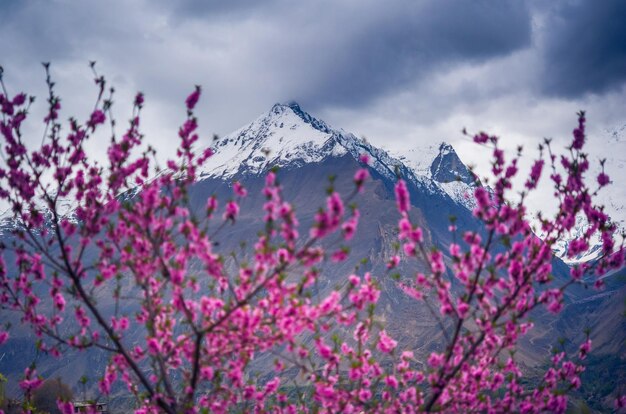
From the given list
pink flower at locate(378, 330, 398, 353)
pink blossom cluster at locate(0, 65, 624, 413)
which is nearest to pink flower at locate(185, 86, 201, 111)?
pink blossom cluster at locate(0, 65, 624, 413)

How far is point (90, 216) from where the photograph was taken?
11.4 metres

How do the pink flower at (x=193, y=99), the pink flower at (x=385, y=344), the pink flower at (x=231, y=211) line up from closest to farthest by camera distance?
the pink flower at (x=231, y=211)
the pink flower at (x=193, y=99)
the pink flower at (x=385, y=344)

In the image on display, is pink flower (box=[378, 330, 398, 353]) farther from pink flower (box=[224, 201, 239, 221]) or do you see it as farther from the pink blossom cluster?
pink flower (box=[224, 201, 239, 221])

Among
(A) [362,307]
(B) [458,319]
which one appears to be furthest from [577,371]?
(A) [362,307]

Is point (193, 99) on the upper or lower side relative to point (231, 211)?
upper

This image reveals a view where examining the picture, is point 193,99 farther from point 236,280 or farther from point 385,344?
point 385,344

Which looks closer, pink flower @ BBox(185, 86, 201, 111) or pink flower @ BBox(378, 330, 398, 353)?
pink flower @ BBox(185, 86, 201, 111)

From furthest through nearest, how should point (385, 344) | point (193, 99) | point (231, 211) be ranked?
1. point (385, 344)
2. point (193, 99)
3. point (231, 211)

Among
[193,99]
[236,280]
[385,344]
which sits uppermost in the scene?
[193,99]

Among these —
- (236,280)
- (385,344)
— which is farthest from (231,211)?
(385,344)

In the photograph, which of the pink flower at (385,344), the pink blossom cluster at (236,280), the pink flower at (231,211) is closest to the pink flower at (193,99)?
the pink blossom cluster at (236,280)

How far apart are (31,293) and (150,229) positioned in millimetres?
3627

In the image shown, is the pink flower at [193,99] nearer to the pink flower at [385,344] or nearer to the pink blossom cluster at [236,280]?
the pink blossom cluster at [236,280]

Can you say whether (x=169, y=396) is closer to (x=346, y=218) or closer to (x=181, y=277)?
(x=181, y=277)
